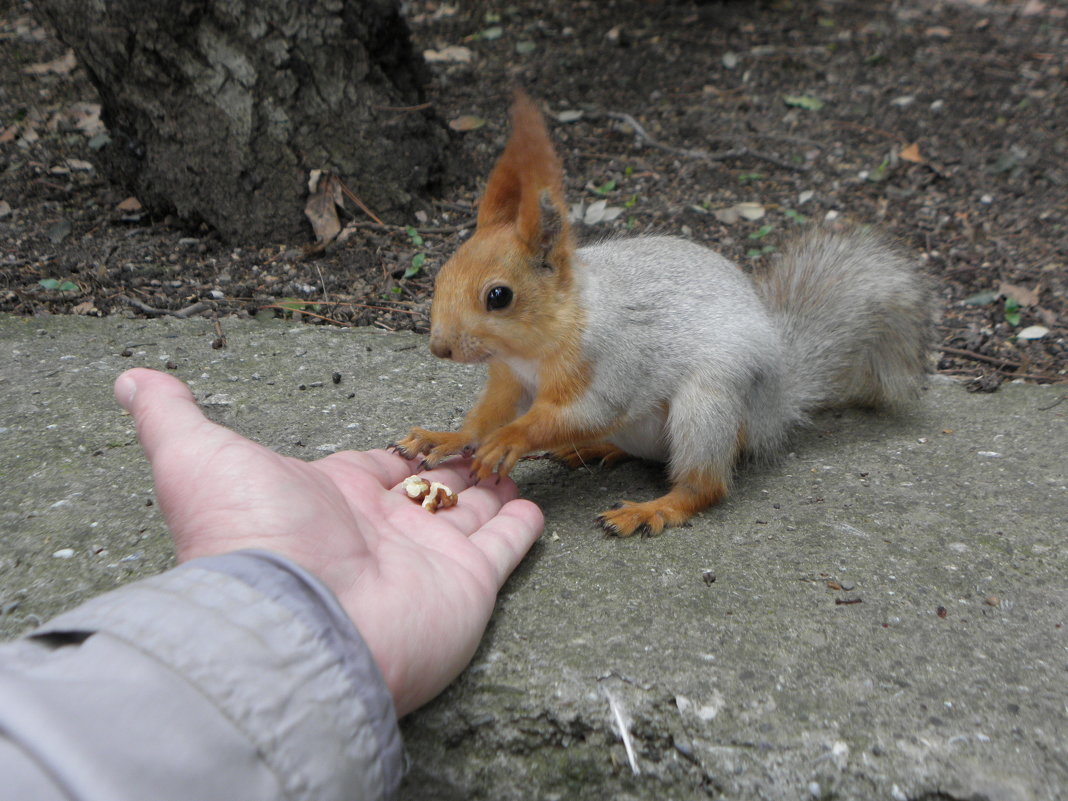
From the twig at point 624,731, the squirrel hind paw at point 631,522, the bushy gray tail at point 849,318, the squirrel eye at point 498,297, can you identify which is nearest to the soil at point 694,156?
the bushy gray tail at point 849,318

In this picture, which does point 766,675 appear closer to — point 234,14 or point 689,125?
point 234,14

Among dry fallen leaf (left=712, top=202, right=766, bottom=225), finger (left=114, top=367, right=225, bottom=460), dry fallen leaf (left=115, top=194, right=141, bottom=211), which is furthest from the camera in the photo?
dry fallen leaf (left=712, top=202, right=766, bottom=225)

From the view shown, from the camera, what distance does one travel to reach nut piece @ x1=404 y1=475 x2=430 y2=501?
5.23ft

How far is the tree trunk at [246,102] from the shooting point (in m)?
2.88

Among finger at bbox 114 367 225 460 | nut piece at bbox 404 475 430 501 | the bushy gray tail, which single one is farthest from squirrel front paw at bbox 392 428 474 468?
the bushy gray tail

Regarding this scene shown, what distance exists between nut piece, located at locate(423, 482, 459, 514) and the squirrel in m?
0.10

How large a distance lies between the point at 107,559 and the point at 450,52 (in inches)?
144

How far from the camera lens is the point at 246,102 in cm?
298

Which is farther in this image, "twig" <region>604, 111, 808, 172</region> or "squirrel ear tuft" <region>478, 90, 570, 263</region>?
"twig" <region>604, 111, 808, 172</region>

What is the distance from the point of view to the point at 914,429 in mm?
2223

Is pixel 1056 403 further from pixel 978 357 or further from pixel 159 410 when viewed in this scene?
pixel 159 410

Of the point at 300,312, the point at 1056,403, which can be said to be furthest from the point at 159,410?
the point at 1056,403

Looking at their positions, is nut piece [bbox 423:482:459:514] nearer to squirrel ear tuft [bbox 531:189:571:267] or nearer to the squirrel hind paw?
the squirrel hind paw

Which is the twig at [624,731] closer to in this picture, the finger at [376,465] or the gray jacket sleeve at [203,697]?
the gray jacket sleeve at [203,697]
